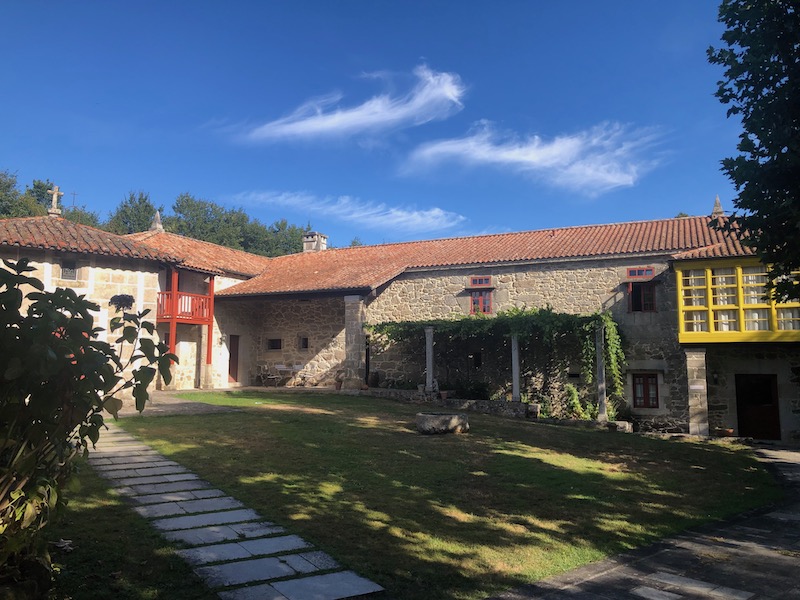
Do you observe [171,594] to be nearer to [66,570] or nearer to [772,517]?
[66,570]

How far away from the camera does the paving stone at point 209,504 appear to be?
5.19 meters

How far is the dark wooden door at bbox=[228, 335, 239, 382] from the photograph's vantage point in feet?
68.8

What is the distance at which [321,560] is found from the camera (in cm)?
416

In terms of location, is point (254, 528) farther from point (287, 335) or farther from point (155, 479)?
point (287, 335)

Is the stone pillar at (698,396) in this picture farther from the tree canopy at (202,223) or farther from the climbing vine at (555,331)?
the tree canopy at (202,223)

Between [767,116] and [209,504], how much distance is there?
777 centimetres

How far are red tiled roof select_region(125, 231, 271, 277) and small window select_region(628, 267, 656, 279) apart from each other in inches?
535

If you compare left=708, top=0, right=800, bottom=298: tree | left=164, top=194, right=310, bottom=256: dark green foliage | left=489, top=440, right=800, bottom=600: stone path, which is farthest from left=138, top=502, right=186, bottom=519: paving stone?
left=164, top=194, right=310, bottom=256: dark green foliage

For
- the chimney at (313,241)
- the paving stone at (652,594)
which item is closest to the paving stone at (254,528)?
the paving stone at (652,594)

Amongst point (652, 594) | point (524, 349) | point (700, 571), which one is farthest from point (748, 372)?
point (652, 594)

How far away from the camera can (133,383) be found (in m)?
2.69

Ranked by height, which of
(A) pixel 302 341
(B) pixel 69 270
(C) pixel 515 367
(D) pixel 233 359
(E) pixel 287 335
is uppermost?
(B) pixel 69 270

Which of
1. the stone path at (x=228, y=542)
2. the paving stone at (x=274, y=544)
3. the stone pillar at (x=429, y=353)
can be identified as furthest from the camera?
the stone pillar at (x=429, y=353)

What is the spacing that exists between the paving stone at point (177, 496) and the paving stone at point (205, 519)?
551 millimetres
